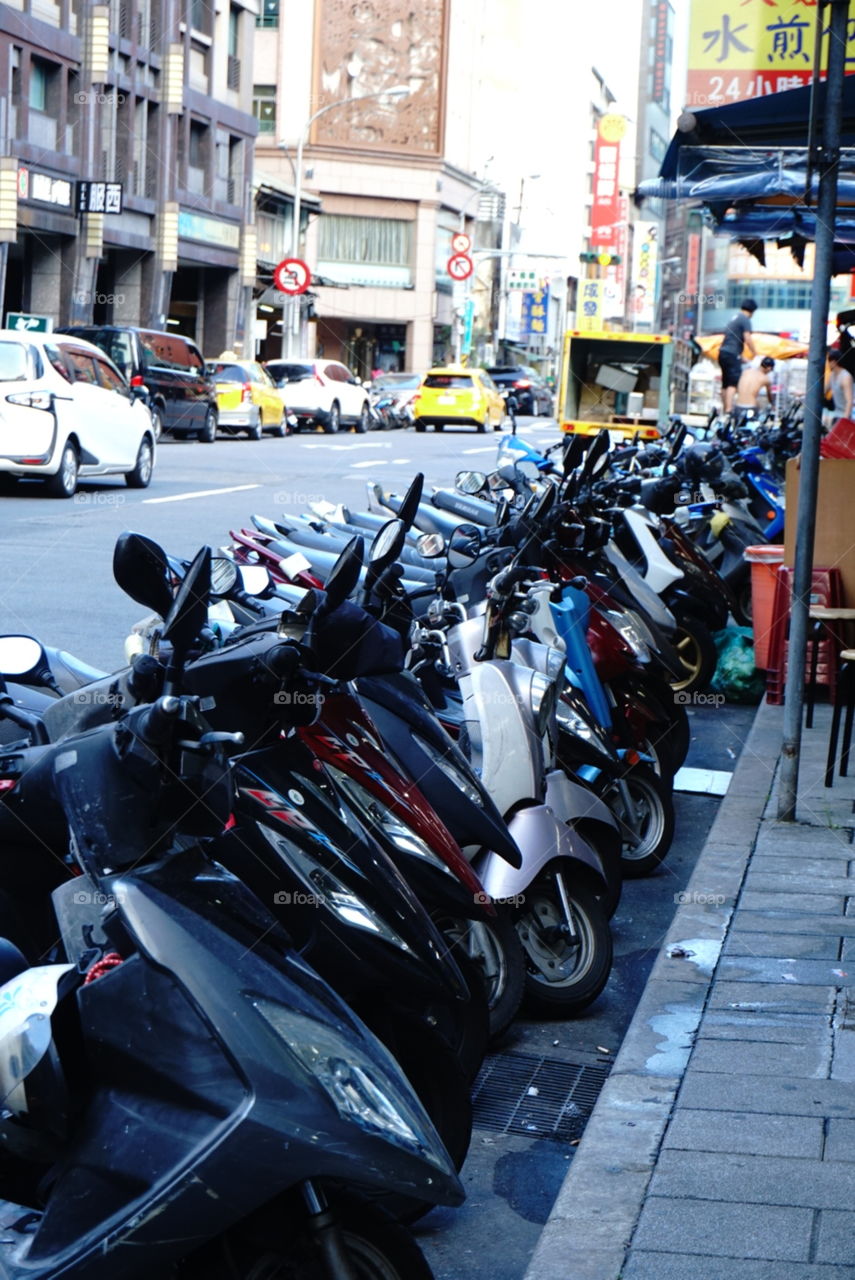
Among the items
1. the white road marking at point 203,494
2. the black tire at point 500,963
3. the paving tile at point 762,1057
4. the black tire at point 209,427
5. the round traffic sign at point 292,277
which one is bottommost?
the paving tile at point 762,1057

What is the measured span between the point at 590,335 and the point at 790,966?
25.9m

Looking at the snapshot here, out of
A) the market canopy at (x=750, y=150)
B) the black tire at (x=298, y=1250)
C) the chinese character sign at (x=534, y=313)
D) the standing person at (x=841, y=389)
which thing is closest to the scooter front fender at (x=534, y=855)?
the black tire at (x=298, y=1250)

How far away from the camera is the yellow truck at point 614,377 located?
29781 mm

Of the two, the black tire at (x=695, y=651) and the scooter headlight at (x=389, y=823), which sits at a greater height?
the scooter headlight at (x=389, y=823)

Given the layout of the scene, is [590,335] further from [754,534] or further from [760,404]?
[754,534]

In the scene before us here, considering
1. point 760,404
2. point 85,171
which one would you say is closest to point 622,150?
point 85,171

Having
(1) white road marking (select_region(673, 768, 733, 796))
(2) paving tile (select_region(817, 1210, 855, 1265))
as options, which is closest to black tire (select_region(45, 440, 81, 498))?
(1) white road marking (select_region(673, 768, 733, 796))

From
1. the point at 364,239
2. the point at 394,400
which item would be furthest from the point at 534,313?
the point at 394,400

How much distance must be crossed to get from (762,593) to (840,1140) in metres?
6.32

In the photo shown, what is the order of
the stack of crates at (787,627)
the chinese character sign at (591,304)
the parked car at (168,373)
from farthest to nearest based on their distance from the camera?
the chinese character sign at (591,304) < the parked car at (168,373) < the stack of crates at (787,627)

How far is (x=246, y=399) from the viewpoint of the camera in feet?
110

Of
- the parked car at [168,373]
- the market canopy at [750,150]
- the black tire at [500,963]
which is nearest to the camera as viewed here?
the black tire at [500,963]

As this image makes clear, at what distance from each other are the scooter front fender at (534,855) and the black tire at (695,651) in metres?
4.84

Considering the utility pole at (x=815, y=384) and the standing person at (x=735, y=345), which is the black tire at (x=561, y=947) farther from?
the standing person at (x=735, y=345)
